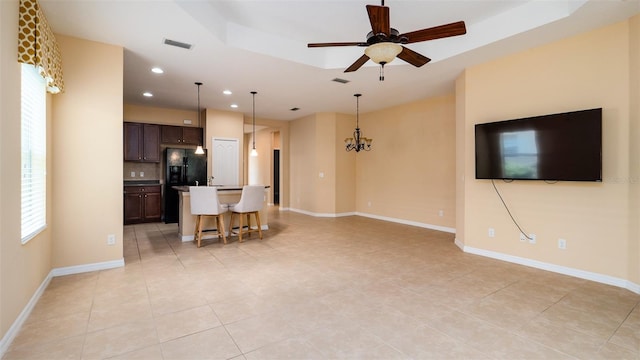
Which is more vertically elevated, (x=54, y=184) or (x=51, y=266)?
(x=54, y=184)

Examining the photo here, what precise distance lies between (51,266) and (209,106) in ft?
14.9

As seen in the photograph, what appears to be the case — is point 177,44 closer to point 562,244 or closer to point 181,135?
point 181,135

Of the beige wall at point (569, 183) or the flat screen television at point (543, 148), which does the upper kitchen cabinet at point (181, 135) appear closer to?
the beige wall at point (569, 183)

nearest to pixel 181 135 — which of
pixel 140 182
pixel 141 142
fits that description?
pixel 141 142

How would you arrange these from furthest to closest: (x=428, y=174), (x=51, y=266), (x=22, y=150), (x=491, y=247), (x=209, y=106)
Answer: (x=209, y=106) < (x=428, y=174) < (x=491, y=247) < (x=51, y=266) < (x=22, y=150)

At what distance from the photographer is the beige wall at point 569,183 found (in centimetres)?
→ 312

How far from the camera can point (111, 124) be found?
3.56 m

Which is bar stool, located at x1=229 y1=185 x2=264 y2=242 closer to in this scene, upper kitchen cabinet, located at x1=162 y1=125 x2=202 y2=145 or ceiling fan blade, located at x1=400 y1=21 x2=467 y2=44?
upper kitchen cabinet, located at x1=162 y1=125 x2=202 y2=145

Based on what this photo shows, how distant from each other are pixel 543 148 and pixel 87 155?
17.5 feet

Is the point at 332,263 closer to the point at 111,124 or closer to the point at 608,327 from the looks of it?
the point at 608,327

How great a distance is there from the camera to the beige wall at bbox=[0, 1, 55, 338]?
199 cm

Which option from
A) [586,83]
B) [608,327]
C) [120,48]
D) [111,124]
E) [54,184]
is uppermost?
[120,48]

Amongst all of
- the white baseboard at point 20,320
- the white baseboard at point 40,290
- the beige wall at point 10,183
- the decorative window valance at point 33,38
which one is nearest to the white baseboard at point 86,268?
the white baseboard at point 40,290

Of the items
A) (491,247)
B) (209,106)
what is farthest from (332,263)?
(209,106)
